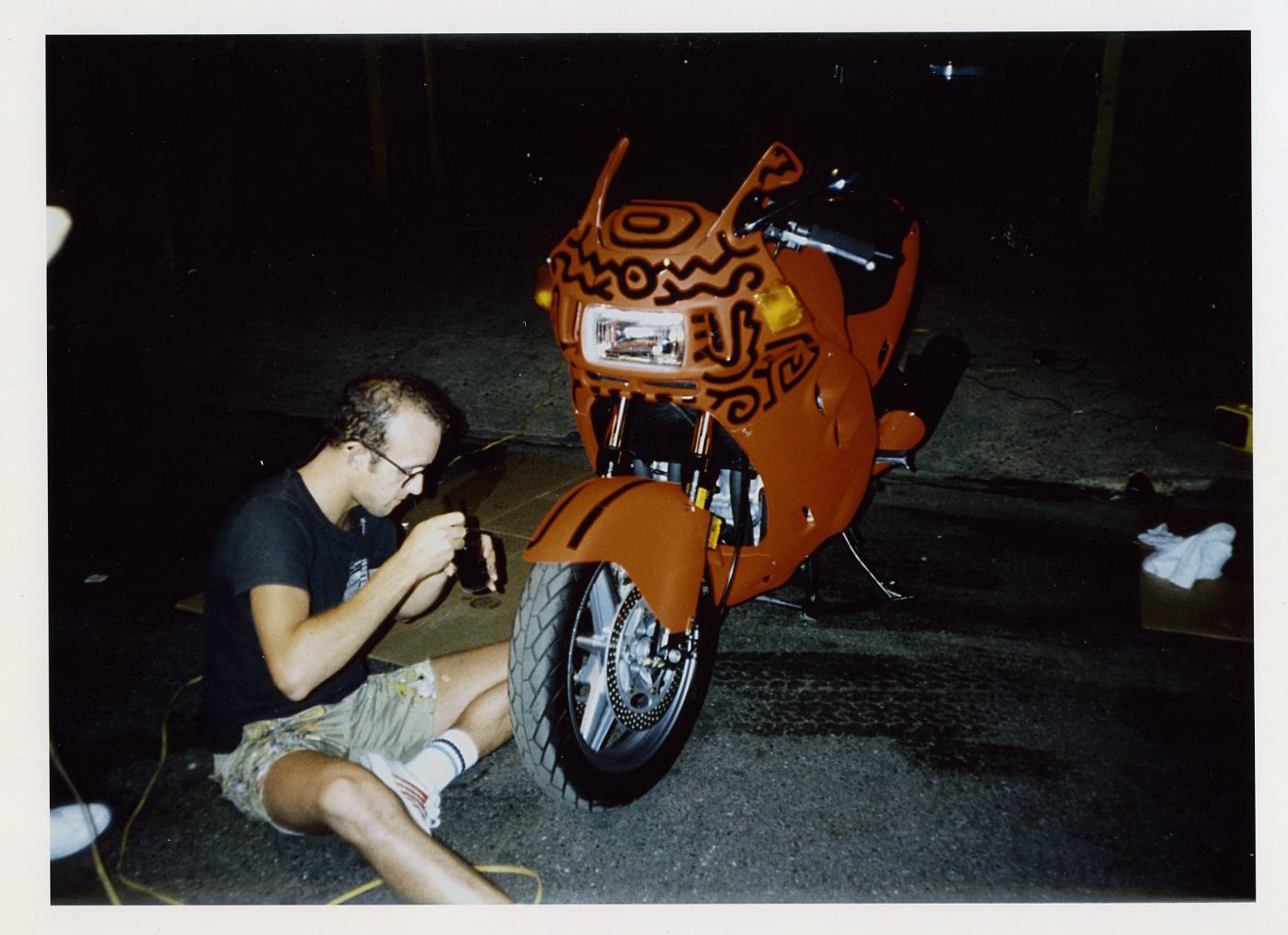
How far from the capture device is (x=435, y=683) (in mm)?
2637

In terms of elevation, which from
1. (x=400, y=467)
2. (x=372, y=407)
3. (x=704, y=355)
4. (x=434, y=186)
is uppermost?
(x=434, y=186)

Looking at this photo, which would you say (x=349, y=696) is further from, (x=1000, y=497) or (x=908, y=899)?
(x=1000, y=497)

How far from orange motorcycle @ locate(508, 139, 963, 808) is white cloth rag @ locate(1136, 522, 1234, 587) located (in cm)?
162

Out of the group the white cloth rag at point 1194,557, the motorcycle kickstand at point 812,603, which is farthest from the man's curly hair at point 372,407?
the white cloth rag at point 1194,557

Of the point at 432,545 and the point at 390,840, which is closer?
the point at 390,840

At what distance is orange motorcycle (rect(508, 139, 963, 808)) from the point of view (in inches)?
82.7

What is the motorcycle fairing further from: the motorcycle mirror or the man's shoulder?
the man's shoulder

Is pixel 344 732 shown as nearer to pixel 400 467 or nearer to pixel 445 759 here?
pixel 445 759

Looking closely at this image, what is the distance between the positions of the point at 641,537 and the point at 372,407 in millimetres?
743

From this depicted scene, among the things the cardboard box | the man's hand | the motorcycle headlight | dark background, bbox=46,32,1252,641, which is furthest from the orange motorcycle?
the cardboard box

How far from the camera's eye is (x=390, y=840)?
79.9 inches

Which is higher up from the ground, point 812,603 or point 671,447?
point 671,447

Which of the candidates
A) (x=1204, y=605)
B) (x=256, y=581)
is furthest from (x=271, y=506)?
(x=1204, y=605)

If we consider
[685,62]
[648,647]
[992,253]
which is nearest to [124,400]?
[648,647]
